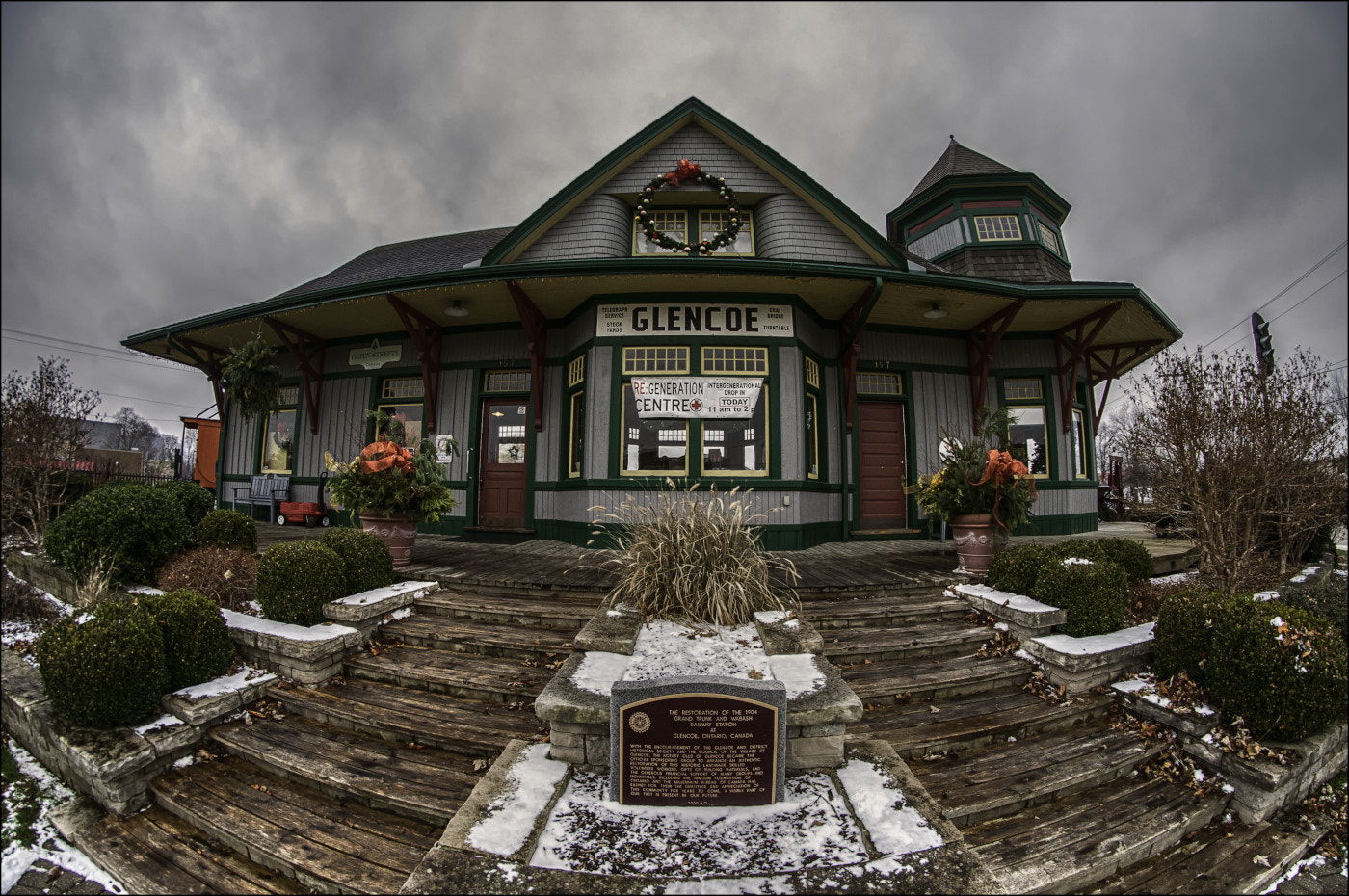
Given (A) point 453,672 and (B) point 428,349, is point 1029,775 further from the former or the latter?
(B) point 428,349

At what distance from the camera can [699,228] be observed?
9094 millimetres

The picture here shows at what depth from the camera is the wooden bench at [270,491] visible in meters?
10.1

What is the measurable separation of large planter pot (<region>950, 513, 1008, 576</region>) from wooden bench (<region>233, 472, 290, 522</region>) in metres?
11.3

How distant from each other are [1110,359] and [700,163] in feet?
31.5

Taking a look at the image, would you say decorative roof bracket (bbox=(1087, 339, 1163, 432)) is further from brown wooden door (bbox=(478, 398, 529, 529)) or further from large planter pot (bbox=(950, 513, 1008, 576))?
brown wooden door (bbox=(478, 398, 529, 529))

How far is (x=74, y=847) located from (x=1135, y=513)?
9518 mm

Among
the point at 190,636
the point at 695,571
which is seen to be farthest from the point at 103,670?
the point at 695,571

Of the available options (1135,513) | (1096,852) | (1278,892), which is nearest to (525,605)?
(1096,852)

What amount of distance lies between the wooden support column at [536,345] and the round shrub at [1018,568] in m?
6.54

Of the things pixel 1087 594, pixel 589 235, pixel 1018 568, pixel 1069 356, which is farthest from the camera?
pixel 1069 356

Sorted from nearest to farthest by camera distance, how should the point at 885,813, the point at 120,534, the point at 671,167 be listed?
1. the point at 885,813
2. the point at 120,534
3. the point at 671,167

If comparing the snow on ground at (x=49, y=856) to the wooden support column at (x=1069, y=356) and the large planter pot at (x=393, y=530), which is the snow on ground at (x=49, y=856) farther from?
the wooden support column at (x=1069, y=356)

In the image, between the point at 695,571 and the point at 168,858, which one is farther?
the point at 695,571

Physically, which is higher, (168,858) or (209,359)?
(209,359)
